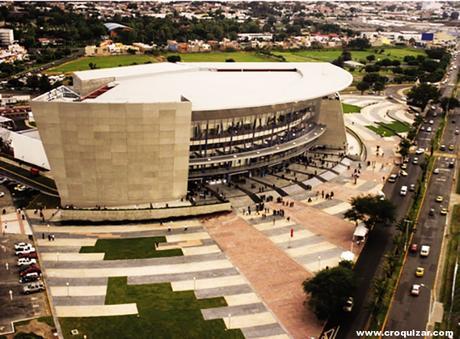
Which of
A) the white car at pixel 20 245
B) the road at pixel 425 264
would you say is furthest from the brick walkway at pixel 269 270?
the white car at pixel 20 245

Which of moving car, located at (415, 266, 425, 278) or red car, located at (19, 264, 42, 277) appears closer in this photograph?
red car, located at (19, 264, 42, 277)

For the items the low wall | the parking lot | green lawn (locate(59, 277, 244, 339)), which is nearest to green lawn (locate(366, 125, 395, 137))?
the low wall

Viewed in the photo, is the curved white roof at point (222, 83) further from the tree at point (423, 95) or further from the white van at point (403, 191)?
the tree at point (423, 95)

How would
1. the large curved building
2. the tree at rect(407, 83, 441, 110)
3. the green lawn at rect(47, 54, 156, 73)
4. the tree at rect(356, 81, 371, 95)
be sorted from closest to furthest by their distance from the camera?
the large curved building < the tree at rect(407, 83, 441, 110) < the tree at rect(356, 81, 371, 95) < the green lawn at rect(47, 54, 156, 73)

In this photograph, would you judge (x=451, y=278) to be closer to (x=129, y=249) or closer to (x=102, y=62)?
(x=129, y=249)

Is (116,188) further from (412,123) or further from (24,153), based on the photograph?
(412,123)

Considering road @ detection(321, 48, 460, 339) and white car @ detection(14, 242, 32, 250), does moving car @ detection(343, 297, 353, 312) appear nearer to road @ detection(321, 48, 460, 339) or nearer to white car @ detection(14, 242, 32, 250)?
road @ detection(321, 48, 460, 339)
